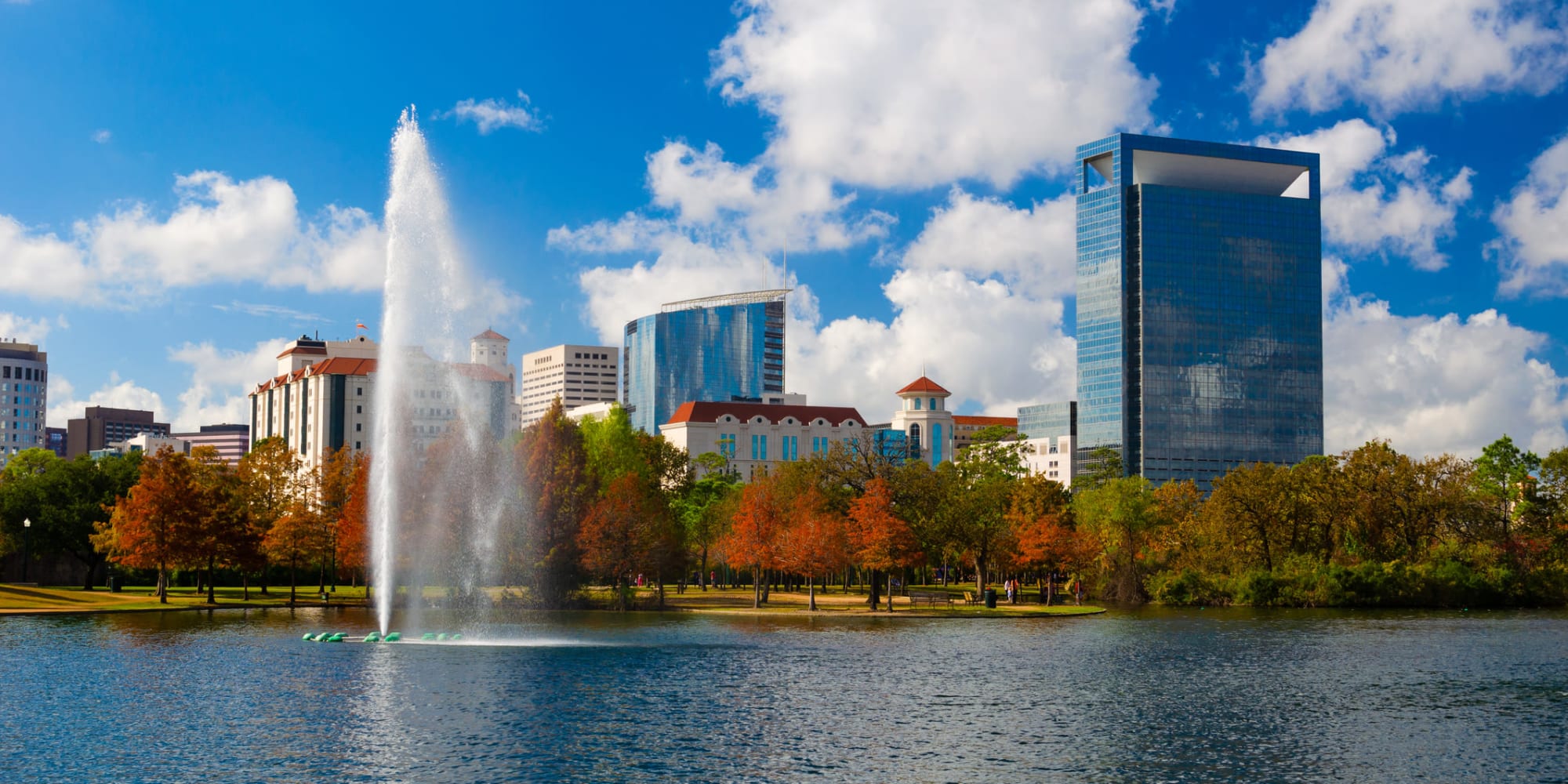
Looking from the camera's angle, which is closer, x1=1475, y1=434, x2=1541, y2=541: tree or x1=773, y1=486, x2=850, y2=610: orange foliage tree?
x1=773, y1=486, x2=850, y2=610: orange foliage tree

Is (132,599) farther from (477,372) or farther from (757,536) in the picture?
(757,536)

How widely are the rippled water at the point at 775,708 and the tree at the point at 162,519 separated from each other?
2294 cm

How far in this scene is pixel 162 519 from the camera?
92000mm

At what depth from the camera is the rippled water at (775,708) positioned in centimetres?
3328

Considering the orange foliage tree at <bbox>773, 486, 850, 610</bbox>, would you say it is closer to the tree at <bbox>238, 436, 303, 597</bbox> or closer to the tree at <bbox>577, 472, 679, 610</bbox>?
the tree at <bbox>577, 472, 679, 610</bbox>

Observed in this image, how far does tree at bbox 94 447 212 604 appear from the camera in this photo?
91.7 metres

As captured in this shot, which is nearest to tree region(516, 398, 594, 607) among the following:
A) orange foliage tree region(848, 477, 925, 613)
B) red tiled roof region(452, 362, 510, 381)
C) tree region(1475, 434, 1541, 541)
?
→ red tiled roof region(452, 362, 510, 381)

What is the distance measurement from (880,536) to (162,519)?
51.0 metres

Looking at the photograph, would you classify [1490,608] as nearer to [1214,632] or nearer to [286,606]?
[1214,632]

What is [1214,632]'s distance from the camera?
7444 cm

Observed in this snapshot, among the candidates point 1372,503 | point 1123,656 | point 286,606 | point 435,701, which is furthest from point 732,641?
point 1372,503

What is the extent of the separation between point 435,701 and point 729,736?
11.4m

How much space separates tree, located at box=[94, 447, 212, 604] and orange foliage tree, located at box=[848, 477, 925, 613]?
47467 millimetres

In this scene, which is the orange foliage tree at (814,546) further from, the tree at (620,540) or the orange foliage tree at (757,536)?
the tree at (620,540)
